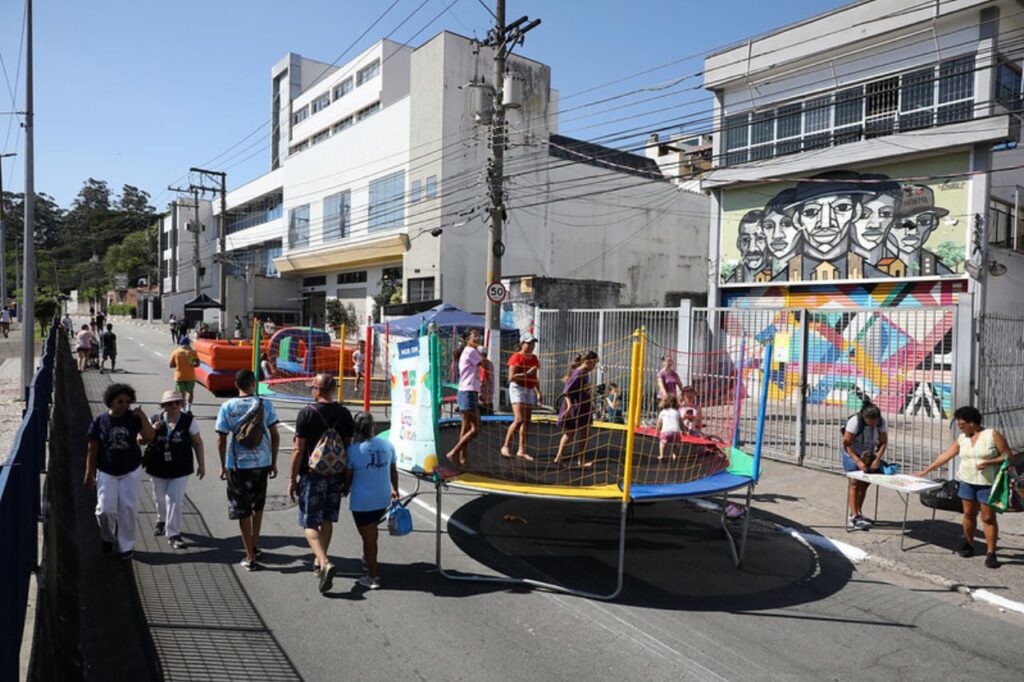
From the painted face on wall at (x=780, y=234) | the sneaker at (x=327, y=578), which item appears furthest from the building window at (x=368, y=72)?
the sneaker at (x=327, y=578)

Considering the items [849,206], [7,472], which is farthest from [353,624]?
[849,206]

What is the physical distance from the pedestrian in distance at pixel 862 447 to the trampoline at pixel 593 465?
3.99ft

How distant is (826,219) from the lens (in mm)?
18672

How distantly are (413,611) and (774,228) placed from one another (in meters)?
17.3

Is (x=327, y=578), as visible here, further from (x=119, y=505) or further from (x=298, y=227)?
(x=298, y=227)

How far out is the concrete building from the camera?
28.8 metres

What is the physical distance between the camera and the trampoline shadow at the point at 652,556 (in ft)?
20.5

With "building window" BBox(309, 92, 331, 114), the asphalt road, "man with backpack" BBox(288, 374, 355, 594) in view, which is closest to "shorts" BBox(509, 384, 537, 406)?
the asphalt road

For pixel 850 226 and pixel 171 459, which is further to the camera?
pixel 850 226

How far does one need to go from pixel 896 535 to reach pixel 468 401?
17.6ft

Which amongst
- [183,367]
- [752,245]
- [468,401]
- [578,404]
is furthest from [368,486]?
[752,245]

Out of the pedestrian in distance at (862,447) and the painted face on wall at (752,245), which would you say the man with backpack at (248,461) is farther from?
the painted face on wall at (752,245)

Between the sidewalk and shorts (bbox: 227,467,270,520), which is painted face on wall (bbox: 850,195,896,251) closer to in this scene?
the sidewalk

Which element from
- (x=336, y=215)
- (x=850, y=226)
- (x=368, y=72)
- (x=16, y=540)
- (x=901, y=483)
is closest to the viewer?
(x=16, y=540)
